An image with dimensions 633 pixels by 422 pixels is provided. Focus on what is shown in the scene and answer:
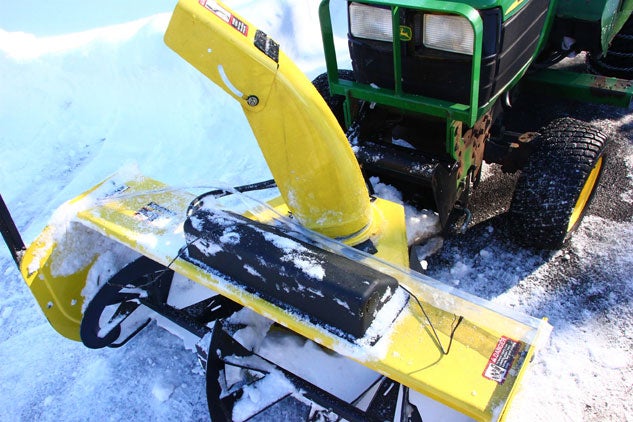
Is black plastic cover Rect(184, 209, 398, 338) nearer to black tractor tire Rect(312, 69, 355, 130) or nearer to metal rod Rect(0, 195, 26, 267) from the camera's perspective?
metal rod Rect(0, 195, 26, 267)

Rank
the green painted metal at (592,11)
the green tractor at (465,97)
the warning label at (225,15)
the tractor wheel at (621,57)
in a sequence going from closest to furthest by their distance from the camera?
the warning label at (225,15), the green tractor at (465,97), the green painted metal at (592,11), the tractor wheel at (621,57)

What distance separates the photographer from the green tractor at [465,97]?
206 cm

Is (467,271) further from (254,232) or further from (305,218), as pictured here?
(254,232)

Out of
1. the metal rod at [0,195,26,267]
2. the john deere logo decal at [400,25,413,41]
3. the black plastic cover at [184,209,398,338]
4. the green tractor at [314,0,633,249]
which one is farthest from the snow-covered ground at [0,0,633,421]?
the john deere logo decal at [400,25,413,41]

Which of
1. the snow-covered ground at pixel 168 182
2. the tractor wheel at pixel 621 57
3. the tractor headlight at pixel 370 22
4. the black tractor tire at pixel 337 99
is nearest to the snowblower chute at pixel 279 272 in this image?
the snow-covered ground at pixel 168 182

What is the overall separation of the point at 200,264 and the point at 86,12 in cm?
515

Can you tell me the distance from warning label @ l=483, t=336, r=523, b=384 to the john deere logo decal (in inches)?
48.4

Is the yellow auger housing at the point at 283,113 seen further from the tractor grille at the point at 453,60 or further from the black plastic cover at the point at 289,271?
the tractor grille at the point at 453,60

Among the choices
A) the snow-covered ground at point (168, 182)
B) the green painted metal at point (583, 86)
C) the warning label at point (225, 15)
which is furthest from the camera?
the green painted metal at point (583, 86)

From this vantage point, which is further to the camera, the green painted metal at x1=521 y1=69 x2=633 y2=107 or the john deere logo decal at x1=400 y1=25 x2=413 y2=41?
the green painted metal at x1=521 y1=69 x2=633 y2=107

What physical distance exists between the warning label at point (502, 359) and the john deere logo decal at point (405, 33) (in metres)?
1.23

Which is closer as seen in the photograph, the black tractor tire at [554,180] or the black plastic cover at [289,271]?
the black plastic cover at [289,271]

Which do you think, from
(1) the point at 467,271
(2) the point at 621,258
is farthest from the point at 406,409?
(2) the point at 621,258

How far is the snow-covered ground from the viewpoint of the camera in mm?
2289
